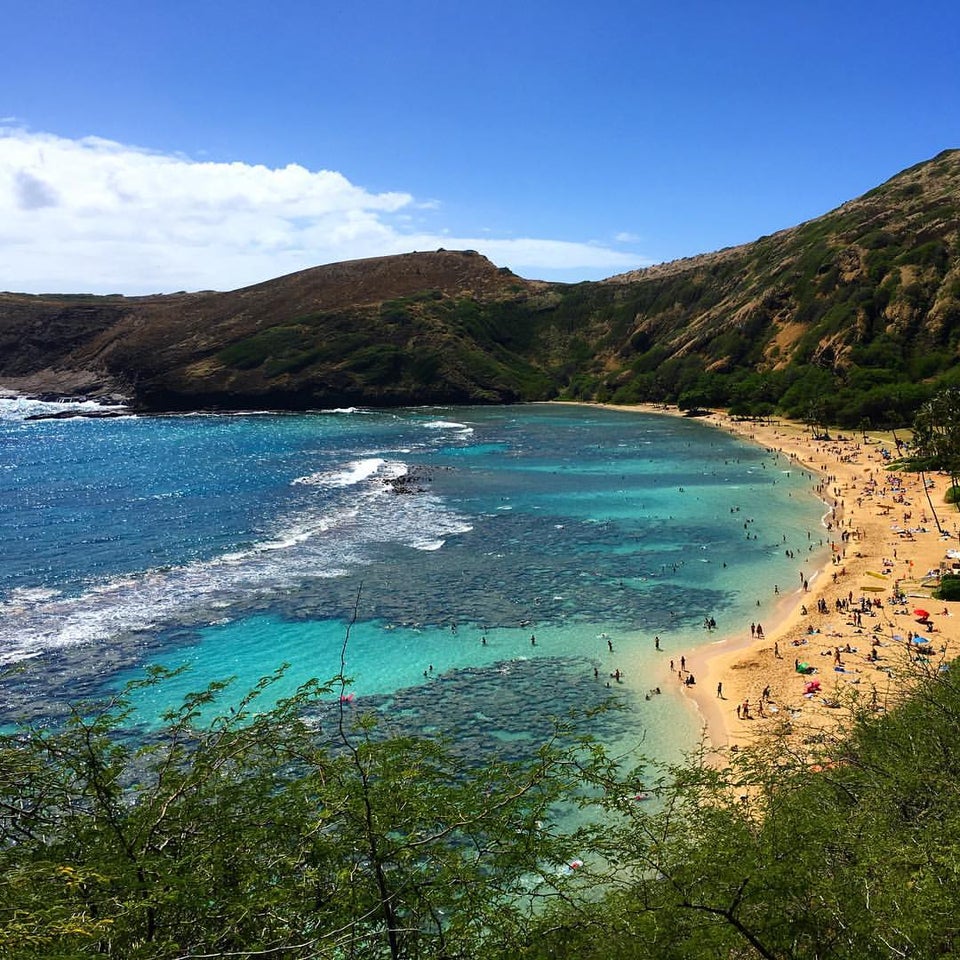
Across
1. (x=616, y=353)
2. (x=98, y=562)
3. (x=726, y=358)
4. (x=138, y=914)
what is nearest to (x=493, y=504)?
(x=98, y=562)

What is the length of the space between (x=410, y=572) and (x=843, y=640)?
2769 centimetres

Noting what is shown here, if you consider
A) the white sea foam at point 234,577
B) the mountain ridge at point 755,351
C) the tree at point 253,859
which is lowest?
the white sea foam at point 234,577

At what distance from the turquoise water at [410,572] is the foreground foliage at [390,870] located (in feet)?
17.5

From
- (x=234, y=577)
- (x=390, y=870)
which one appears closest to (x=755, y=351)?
(x=234, y=577)

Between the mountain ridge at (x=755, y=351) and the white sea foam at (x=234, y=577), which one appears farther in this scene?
the mountain ridge at (x=755, y=351)

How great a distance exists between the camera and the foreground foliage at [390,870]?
9070 mm

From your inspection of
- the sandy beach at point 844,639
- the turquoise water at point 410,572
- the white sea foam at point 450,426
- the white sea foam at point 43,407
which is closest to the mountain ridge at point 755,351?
the white sea foam at point 43,407

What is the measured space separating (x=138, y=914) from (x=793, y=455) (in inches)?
3893

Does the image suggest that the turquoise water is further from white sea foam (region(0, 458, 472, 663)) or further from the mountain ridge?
the mountain ridge

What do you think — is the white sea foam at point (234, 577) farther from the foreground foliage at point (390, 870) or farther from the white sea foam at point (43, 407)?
the white sea foam at point (43, 407)

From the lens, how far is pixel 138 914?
358 inches

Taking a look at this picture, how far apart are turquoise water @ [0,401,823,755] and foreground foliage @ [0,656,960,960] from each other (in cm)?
535

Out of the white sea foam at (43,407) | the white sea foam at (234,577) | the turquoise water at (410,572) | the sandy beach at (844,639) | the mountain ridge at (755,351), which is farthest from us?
the white sea foam at (43,407)

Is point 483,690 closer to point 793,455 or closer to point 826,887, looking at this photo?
point 826,887
